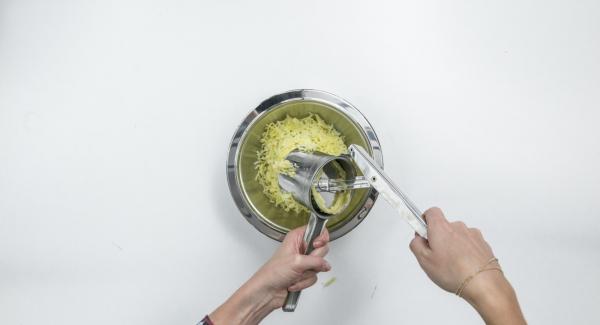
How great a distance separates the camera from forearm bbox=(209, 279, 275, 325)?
0.62m

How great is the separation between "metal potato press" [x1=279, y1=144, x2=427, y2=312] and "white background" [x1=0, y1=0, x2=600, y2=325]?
19 cm

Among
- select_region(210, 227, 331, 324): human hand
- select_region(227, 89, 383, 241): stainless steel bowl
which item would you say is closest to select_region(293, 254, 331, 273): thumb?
select_region(210, 227, 331, 324): human hand

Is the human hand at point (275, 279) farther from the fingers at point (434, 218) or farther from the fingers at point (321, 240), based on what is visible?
the fingers at point (434, 218)

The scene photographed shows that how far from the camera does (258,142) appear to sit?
0.74 m

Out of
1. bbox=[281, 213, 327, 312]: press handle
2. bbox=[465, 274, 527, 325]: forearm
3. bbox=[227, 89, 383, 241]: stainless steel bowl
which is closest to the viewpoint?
bbox=[465, 274, 527, 325]: forearm

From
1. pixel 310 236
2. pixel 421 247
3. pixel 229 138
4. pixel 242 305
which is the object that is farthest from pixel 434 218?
pixel 229 138

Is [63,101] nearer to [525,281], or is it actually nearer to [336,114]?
[336,114]

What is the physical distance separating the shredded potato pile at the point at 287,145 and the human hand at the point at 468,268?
0.25 metres

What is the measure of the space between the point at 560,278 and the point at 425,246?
0.46 metres

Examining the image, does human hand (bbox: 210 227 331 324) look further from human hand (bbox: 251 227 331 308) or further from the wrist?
the wrist

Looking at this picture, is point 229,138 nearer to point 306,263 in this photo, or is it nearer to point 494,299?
point 306,263

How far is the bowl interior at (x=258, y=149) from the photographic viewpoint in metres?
0.72

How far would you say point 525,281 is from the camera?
819 millimetres

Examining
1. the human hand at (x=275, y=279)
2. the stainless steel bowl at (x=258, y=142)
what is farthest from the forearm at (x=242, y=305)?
the stainless steel bowl at (x=258, y=142)
